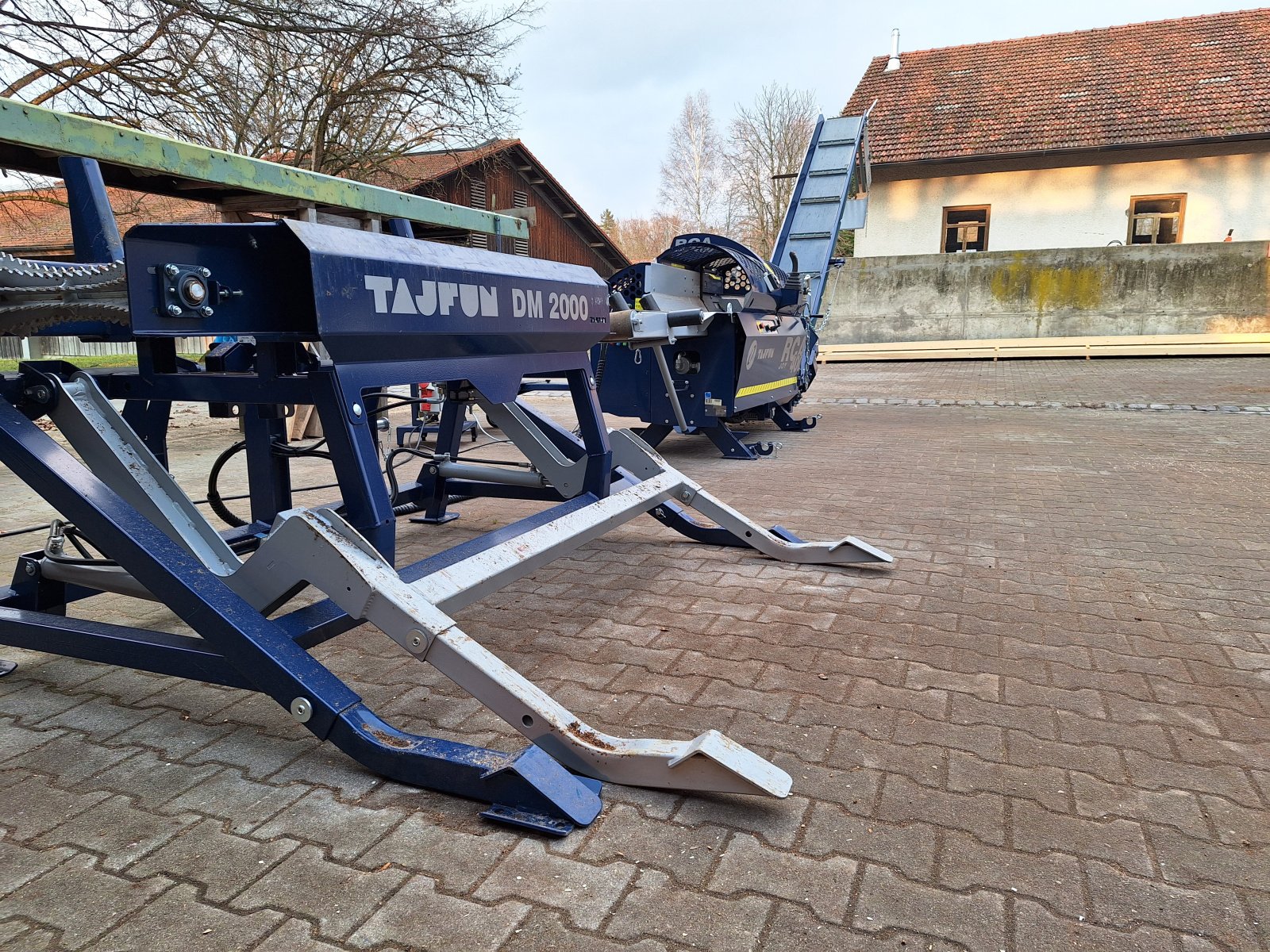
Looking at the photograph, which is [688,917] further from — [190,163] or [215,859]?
[190,163]

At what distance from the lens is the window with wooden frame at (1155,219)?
61.7ft

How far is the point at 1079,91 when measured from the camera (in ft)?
65.4

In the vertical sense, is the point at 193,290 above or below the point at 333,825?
above

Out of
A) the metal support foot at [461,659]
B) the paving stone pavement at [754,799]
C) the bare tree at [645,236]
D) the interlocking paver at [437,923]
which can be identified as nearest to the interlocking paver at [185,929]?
the paving stone pavement at [754,799]

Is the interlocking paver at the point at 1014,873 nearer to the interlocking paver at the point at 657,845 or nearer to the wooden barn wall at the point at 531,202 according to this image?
the interlocking paver at the point at 657,845

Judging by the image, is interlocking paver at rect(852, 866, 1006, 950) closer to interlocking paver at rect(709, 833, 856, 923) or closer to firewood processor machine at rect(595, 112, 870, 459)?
interlocking paver at rect(709, 833, 856, 923)

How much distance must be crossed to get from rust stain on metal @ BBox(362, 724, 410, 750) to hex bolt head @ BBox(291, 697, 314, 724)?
0.14m

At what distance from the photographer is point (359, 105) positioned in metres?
13.6

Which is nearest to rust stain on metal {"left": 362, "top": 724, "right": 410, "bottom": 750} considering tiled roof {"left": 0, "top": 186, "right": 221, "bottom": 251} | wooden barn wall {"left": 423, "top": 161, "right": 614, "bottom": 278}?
tiled roof {"left": 0, "top": 186, "right": 221, "bottom": 251}

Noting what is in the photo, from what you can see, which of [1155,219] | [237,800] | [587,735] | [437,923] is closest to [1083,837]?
[587,735]

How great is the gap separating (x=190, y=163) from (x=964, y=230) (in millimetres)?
20359

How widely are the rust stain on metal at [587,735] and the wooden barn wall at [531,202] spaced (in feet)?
58.4

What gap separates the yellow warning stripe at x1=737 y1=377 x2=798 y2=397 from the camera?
7.46m

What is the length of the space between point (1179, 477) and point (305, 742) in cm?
620
